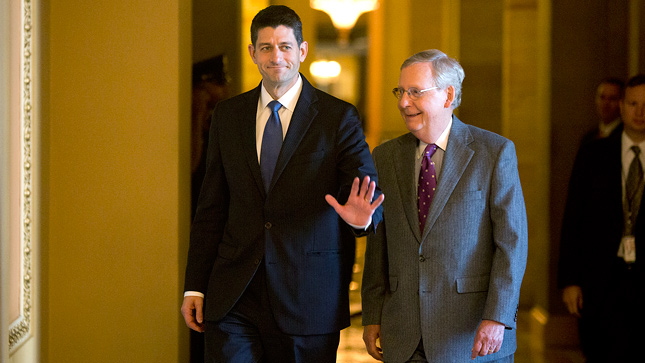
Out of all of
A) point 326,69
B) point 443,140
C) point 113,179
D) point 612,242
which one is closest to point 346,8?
point 326,69

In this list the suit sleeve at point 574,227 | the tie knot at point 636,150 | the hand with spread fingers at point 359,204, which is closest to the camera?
the hand with spread fingers at point 359,204

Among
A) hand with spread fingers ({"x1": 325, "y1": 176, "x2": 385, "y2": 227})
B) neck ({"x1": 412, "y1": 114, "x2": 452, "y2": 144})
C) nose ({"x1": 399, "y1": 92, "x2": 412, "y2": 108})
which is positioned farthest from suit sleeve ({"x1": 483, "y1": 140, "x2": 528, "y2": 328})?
hand with spread fingers ({"x1": 325, "y1": 176, "x2": 385, "y2": 227})

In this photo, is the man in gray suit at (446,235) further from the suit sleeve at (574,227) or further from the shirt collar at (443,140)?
the suit sleeve at (574,227)

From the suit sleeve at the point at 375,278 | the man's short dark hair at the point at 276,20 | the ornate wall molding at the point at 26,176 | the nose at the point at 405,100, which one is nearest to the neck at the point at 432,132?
the nose at the point at 405,100

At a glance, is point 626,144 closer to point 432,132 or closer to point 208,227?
point 432,132

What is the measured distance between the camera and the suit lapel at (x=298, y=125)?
248 cm

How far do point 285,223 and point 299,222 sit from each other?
1.9 inches

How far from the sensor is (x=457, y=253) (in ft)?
8.38

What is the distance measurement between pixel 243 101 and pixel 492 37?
19.8 ft

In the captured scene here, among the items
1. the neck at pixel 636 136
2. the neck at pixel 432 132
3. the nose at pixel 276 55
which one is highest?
the nose at pixel 276 55

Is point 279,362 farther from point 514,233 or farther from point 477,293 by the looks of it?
point 514,233

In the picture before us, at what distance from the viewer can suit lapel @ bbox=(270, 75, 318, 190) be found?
2.48 meters

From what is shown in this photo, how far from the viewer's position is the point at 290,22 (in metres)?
2.49

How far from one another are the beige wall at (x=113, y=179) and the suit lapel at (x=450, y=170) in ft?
4.72
